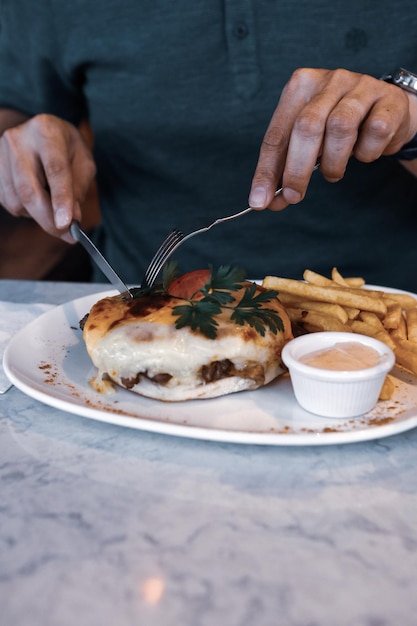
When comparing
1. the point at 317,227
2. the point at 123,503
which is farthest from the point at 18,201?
the point at 123,503

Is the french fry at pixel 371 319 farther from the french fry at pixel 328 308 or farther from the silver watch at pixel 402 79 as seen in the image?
the silver watch at pixel 402 79

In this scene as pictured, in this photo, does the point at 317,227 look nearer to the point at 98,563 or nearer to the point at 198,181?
the point at 198,181

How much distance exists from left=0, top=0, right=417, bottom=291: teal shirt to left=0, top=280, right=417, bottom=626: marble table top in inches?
58.2

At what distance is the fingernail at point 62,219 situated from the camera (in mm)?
1823

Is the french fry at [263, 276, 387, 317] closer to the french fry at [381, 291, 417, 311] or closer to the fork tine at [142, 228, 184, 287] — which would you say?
the french fry at [381, 291, 417, 311]

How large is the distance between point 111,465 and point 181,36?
1.87m

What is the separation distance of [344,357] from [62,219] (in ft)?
3.08

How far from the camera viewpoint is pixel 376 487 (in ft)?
3.62

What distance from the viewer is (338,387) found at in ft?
4.08

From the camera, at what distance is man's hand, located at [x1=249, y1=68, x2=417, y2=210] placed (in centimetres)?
152

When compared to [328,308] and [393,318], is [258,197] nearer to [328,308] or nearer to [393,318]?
[328,308]

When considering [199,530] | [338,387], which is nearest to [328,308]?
[338,387]

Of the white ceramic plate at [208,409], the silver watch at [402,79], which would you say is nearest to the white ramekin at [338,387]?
the white ceramic plate at [208,409]

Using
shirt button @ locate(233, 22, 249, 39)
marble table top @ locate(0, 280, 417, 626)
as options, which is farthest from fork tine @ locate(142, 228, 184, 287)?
shirt button @ locate(233, 22, 249, 39)
